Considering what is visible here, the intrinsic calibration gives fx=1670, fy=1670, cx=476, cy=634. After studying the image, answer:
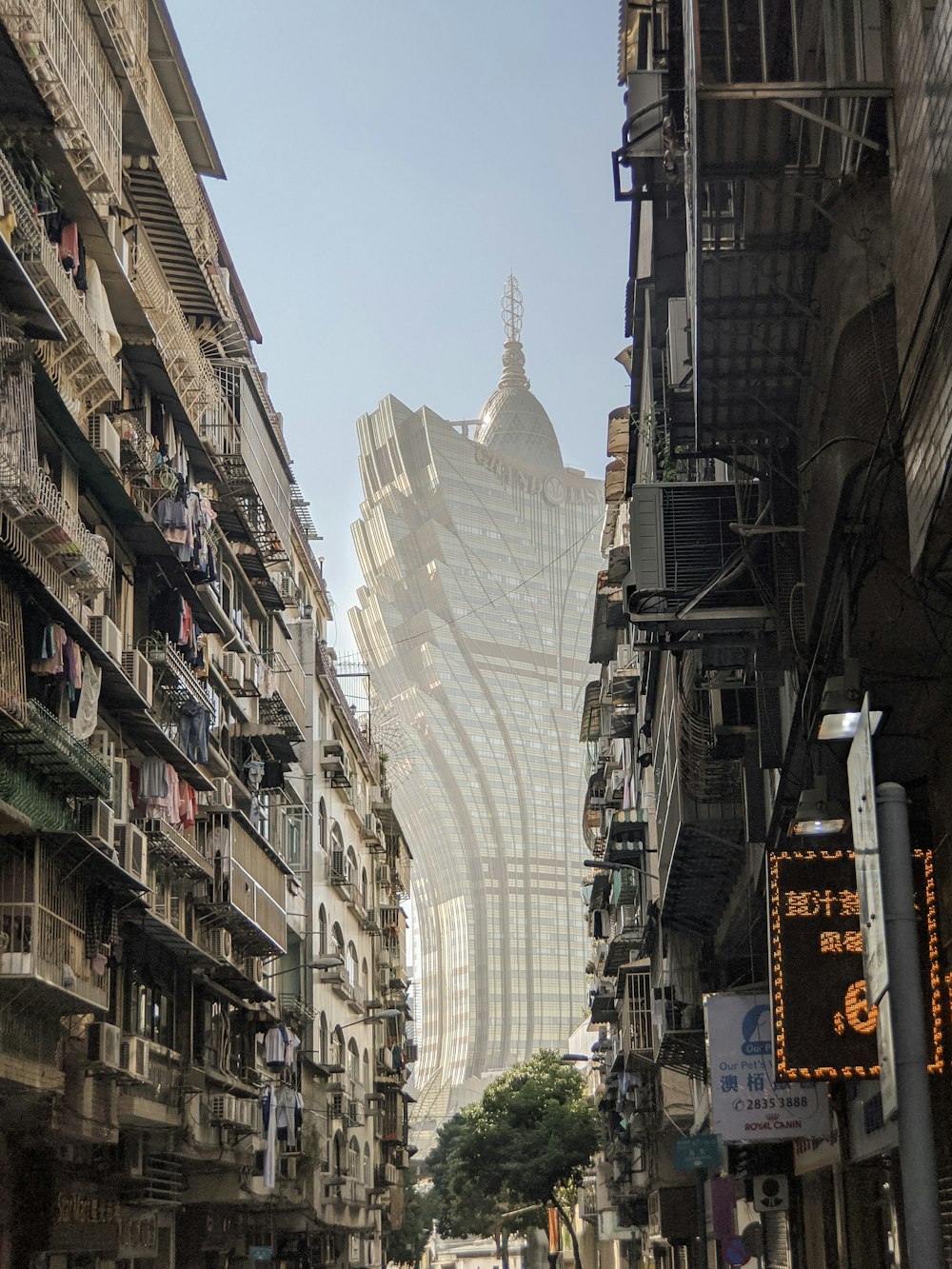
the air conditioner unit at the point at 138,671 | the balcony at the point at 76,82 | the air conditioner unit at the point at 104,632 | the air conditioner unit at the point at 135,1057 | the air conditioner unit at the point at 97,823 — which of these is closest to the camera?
the balcony at the point at 76,82

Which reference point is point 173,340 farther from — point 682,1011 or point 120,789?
point 682,1011

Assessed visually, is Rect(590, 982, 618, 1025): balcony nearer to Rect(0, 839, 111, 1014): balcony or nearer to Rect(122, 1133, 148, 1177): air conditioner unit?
Rect(122, 1133, 148, 1177): air conditioner unit

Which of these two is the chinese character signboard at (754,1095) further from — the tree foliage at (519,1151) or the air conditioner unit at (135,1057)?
the tree foliage at (519,1151)

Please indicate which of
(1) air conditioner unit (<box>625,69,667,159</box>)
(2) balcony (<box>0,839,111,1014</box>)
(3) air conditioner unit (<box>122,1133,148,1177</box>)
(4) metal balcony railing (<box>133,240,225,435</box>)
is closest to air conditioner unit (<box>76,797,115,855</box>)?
(2) balcony (<box>0,839,111,1014</box>)

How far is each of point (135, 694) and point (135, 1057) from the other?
18.4 ft

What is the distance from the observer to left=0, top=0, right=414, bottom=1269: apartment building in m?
21.2

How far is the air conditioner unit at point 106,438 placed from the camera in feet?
87.6

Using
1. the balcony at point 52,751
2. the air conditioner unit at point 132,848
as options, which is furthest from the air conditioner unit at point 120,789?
the balcony at point 52,751

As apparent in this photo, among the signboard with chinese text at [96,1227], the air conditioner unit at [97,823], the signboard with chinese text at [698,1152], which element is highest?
the air conditioner unit at [97,823]

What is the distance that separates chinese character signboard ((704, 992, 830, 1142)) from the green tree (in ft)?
204

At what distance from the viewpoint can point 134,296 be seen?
27609 millimetres

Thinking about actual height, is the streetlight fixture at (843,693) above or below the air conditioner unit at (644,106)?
below

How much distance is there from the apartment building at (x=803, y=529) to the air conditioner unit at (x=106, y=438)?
871 centimetres

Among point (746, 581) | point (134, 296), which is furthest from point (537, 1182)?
point (746, 581)
